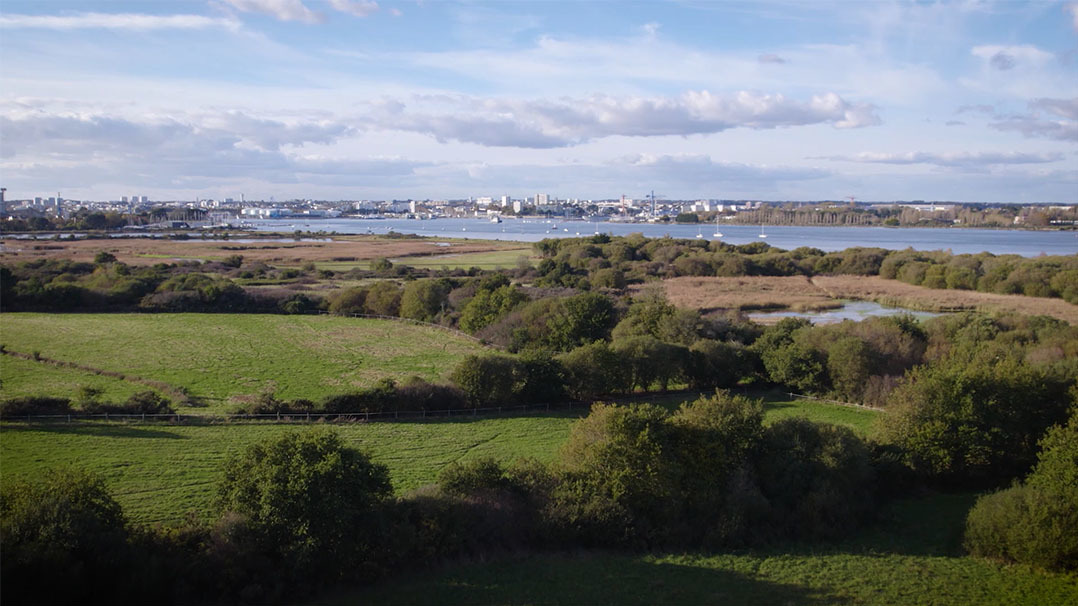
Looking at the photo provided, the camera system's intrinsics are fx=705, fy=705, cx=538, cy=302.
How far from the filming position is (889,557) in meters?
14.5

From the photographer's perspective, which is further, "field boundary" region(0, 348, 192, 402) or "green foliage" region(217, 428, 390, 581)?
"field boundary" region(0, 348, 192, 402)

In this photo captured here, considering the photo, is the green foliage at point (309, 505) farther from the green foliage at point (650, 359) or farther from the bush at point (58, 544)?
the green foliage at point (650, 359)

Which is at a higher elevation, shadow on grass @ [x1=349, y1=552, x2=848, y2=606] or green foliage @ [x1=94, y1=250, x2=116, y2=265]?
green foliage @ [x1=94, y1=250, x2=116, y2=265]

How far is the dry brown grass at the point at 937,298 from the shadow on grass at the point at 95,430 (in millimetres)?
44508

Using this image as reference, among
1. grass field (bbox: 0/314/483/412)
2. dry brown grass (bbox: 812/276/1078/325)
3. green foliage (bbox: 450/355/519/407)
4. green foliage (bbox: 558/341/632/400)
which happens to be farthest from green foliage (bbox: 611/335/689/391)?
dry brown grass (bbox: 812/276/1078/325)

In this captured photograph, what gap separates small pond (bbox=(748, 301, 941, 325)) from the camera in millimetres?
42938

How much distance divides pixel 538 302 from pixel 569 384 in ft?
37.8

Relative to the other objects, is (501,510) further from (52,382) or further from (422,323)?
(422,323)

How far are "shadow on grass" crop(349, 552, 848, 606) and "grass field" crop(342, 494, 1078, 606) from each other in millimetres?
18

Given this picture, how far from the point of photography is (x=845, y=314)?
45625mm

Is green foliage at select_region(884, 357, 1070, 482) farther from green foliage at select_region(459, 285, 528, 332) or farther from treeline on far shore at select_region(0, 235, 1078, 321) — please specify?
treeline on far shore at select_region(0, 235, 1078, 321)

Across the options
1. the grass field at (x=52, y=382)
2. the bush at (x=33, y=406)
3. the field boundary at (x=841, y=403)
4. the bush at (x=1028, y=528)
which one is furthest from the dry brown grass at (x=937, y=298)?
the bush at (x=33, y=406)

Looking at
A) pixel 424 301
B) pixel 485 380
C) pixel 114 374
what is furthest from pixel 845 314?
pixel 114 374

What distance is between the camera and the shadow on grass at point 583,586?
40.7 ft
